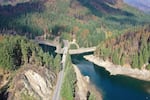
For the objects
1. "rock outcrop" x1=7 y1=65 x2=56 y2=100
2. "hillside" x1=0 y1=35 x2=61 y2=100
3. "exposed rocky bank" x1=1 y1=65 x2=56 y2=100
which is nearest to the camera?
"rock outcrop" x1=7 y1=65 x2=56 y2=100

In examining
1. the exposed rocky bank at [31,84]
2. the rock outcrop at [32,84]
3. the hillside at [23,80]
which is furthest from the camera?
the hillside at [23,80]

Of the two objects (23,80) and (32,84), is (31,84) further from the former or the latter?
(23,80)

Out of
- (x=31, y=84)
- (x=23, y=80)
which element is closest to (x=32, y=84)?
(x=31, y=84)

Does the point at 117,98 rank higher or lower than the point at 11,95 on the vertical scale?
lower

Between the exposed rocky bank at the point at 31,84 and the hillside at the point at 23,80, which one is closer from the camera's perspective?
the exposed rocky bank at the point at 31,84

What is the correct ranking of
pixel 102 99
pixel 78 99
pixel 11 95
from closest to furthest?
pixel 11 95 → pixel 78 99 → pixel 102 99

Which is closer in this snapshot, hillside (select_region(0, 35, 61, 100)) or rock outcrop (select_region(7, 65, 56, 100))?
rock outcrop (select_region(7, 65, 56, 100))

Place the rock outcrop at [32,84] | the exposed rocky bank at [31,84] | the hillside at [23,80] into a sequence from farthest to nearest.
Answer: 1. the hillside at [23,80]
2. the exposed rocky bank at [31,84]
3. the rock outcrop at [32,84]

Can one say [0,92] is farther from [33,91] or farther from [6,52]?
[6,52]

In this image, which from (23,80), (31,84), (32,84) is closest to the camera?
(23,80)

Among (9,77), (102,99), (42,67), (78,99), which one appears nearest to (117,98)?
(102,99)

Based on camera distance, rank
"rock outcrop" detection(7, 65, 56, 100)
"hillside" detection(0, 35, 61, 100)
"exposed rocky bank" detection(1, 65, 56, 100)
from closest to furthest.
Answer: "rock outcrop" detection(7, 65, 56, 100) < "exposed rocky bank" detection(1, 65, 56, 100) < "hillside" detection(0, 35, 61, 100)
